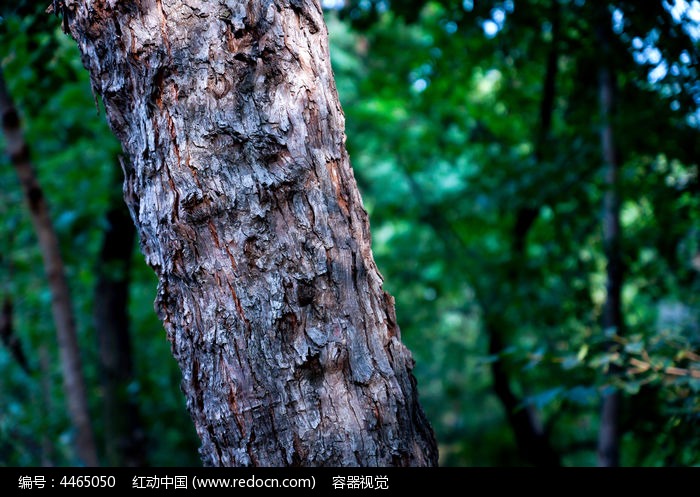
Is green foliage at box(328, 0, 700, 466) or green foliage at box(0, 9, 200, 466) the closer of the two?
green foliage at box(328, 0, 700, 466)

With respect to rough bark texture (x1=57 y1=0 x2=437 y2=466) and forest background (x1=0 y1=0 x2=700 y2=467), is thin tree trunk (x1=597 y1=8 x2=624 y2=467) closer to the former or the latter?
forest background (x1=0 y1=0 x2=700 y2=467)

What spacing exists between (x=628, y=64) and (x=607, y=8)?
0.37 metres

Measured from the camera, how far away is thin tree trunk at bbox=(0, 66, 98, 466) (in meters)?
3.72

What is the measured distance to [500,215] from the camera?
5555 millimetres

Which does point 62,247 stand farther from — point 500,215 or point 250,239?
point 250,239

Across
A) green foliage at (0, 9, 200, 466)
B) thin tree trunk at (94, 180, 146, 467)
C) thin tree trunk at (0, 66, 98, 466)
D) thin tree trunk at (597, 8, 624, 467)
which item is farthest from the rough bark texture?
thin tree trunk at (94, 180, 146, 467)

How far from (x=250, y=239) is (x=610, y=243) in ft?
9.80

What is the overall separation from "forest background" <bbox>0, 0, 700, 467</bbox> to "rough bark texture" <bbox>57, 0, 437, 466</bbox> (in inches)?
54.4

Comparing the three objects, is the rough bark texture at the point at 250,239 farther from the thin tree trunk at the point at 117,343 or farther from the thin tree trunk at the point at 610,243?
the thin tree trunk at the point at 117,343

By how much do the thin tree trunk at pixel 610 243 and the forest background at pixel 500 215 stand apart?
0.06 ft

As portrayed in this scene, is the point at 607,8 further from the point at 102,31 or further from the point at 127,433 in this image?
the point at 127,433

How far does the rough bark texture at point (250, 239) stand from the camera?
161 cm

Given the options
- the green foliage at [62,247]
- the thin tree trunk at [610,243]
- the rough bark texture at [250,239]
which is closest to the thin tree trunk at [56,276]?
the green foliage at [62,247]

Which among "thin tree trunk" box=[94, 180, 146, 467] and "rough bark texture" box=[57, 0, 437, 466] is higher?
"thin tree trunk" box=[94, 180, 146, 467]
